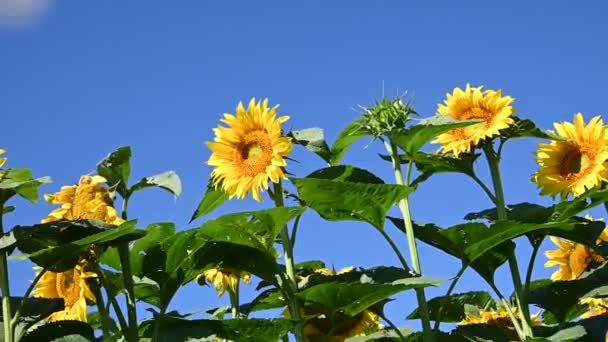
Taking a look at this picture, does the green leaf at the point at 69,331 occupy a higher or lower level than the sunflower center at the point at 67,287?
lower

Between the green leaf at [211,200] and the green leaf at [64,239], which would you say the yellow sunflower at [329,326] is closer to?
the green leaf at [211,200]

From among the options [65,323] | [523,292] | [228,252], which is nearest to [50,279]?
[65,323]

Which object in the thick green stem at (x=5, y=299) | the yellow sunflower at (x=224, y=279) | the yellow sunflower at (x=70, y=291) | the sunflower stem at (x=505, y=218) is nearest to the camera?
the thick green stem at (x=5, y=299)

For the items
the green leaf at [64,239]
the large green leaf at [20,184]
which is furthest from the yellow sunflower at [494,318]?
the large green leaf at [20,184]

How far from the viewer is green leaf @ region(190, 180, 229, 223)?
340 cm

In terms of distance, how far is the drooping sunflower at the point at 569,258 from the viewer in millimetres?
4160

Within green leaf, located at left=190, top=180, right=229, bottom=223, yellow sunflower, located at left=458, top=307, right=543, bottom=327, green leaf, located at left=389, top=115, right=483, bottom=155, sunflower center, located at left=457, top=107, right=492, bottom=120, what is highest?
sunflower center, located at left=457, top=107, right=492, bottom=120

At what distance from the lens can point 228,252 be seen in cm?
319

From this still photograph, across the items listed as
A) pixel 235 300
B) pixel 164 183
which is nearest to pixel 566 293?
pixel 235 300

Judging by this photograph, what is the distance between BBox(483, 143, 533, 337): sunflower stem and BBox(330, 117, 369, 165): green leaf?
20.3 inches

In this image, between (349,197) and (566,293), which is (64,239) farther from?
(566,293)

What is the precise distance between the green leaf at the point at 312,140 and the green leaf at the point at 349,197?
11.3 inches

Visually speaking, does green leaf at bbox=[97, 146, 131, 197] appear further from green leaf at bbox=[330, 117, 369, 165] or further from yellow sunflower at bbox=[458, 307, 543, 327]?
yellow sunflower at bbox=[458, 307, 543, 327]

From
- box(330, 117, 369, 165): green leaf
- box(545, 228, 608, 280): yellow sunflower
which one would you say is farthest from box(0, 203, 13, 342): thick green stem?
box(545, 228, 608, 280): yellow sunflower
